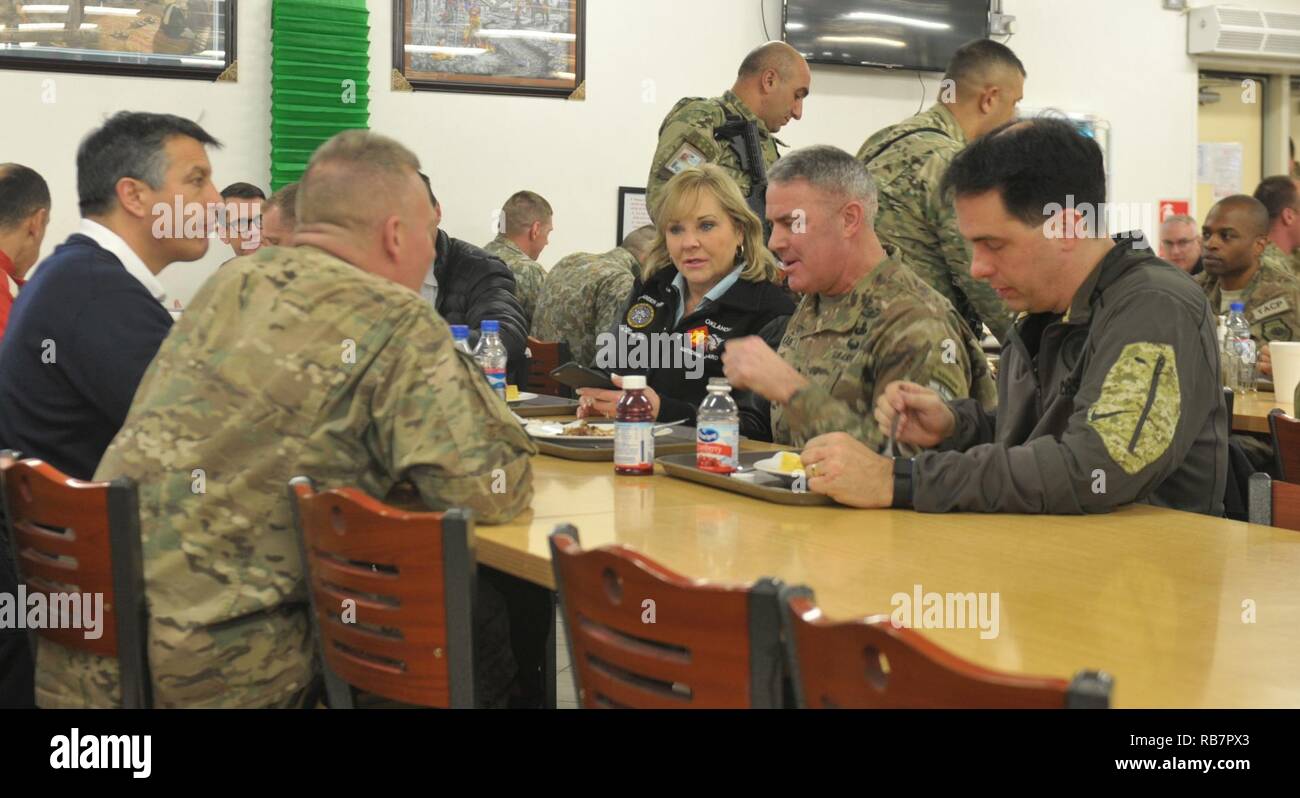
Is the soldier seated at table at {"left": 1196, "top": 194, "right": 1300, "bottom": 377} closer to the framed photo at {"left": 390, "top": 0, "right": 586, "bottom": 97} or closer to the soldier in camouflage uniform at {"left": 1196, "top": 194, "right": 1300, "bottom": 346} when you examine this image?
the soldier in camouflage uniform at {"left": 1196, "top": 194, "right": 1300, "bottom": 346}

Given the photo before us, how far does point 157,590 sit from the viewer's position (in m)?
2.17

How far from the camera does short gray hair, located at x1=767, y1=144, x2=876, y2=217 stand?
3.28m

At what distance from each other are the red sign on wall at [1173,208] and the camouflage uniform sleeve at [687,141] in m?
5.55

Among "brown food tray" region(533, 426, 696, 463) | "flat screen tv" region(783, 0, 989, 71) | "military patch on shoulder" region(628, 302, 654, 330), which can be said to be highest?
"flat screen tv" region(783, 0, 989, 71)

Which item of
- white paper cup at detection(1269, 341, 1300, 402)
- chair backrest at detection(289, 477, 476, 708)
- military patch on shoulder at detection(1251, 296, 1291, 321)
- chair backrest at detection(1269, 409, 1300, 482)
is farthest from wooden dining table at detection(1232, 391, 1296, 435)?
chair backrest at detection(289, 477, 476, 708)

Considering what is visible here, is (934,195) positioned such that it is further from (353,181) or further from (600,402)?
(353,181)

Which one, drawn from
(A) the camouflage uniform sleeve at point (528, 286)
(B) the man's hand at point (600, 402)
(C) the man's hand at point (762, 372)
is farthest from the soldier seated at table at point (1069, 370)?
(A) the camouflage uniform sleeve at point (528, 286)

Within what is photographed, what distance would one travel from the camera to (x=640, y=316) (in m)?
4.27

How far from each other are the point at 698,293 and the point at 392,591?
236 centimetres

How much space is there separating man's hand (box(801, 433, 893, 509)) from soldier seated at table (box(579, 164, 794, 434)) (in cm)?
149

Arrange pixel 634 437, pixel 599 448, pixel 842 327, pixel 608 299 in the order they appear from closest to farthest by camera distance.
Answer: pixel 634 437
pixel 599 448
pixel 842 327
pixel 608 299

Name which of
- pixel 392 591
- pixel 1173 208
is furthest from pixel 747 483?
pixel 1173 208

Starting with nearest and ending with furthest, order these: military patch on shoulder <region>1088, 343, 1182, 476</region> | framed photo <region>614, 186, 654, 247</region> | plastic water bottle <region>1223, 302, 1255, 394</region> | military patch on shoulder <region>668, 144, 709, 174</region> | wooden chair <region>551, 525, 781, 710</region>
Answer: wooden chair <region>551, 525, 781, 710</region> < military patch on shoulder <region>1088, 343, 1182, 476</region> < plastic water bottle <region>1223, 302, 1255, 394</region> < military patch on shoulder <region>668, 144, 709, 174</region> < framed photo <region>614, 186, 654, 247</region>

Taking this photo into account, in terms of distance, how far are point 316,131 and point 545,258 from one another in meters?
1.44
